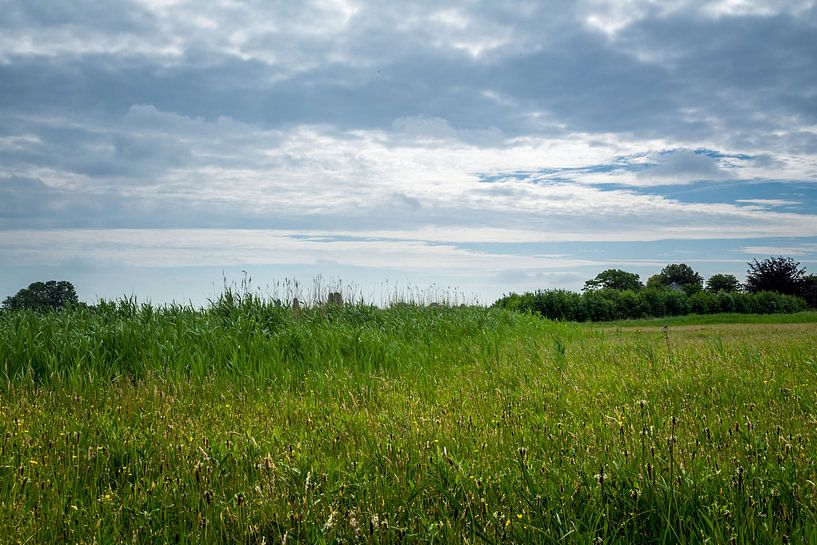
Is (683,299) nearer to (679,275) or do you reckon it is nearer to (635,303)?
(635,303)

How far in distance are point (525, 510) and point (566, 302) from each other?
24278 mm

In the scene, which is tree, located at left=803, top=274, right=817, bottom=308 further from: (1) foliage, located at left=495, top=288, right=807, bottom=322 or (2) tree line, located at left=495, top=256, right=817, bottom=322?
(1) foliage, located at left=495, top=288, right=807, bottom=322

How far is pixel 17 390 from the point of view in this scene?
728cm

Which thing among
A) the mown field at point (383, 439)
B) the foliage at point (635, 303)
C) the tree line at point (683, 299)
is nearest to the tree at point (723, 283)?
the tree line at point (683, 299)

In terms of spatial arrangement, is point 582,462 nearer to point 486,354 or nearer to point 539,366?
point 539,366

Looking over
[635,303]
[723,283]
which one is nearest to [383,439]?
[635,303]

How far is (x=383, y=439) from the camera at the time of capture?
4.52 m

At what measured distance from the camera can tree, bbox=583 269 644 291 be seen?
41166 millimetres

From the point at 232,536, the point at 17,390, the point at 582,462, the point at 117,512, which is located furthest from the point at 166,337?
the point at 582,462

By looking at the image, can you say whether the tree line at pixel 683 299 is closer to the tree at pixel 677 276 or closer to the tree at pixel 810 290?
the tree at pixel 810 290

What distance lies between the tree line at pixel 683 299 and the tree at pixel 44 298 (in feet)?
47.9

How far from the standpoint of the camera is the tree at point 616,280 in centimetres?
4117

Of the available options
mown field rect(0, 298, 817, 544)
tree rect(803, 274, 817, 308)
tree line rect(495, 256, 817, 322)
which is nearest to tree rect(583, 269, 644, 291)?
tree line rect(495, 256, 817, 322)

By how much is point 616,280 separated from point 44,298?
3720 cm
